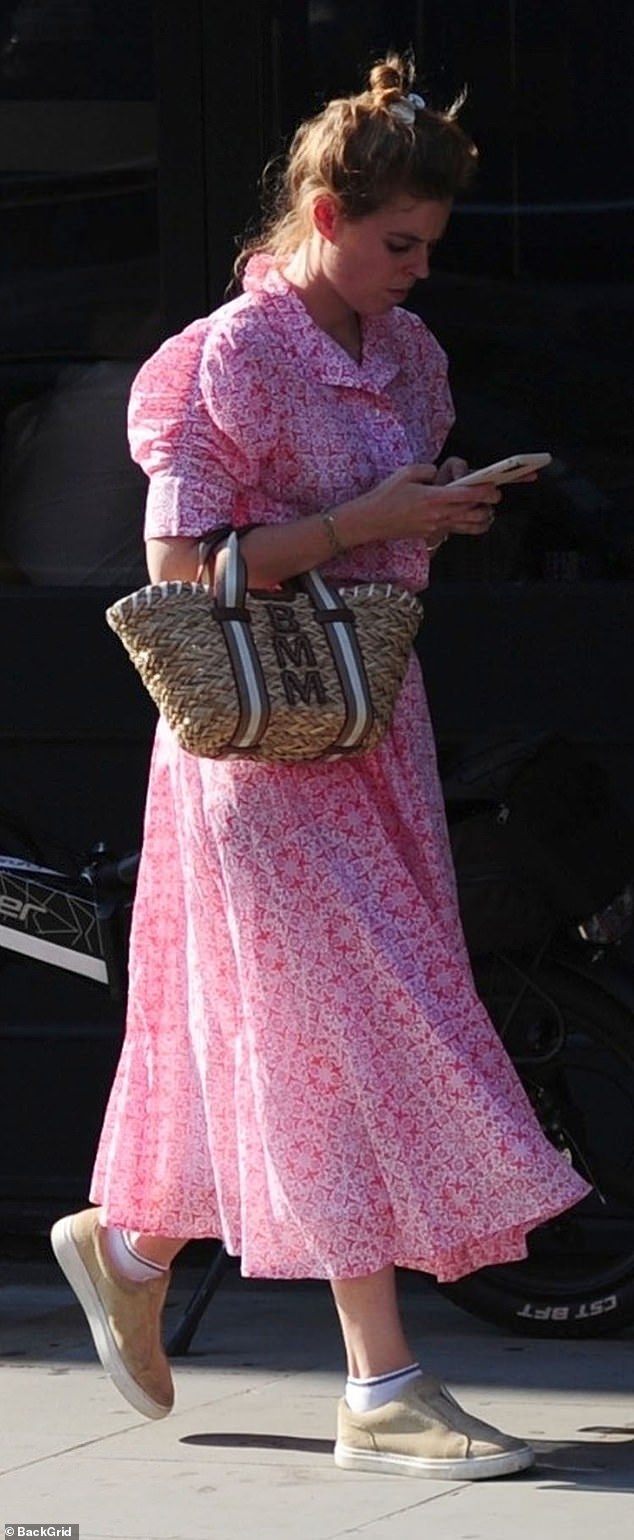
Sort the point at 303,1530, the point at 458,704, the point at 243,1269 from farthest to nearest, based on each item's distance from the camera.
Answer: the point at 458,704
the point at 243,1269
the point at 303,1530

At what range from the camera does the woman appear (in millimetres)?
4055

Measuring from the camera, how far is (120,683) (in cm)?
570

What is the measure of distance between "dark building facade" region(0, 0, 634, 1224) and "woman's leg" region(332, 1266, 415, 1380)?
1.45m

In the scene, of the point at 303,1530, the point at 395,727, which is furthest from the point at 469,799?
the point at 303,1530

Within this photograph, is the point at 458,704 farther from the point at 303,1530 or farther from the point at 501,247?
the point at 303,1530

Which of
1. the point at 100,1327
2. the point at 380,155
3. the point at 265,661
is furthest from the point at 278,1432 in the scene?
the point at 380,155

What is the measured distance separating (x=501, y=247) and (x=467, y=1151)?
6.82ft

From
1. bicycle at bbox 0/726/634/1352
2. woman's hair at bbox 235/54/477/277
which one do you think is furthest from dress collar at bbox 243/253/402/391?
bicycle at bbox 0/726/634/1352

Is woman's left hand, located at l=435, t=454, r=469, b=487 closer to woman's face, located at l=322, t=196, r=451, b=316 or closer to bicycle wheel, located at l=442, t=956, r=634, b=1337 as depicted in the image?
woman's face, located at l=322, t=196, r=451, b=316

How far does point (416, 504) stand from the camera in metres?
3.99

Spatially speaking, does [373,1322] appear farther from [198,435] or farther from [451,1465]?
[198,435]

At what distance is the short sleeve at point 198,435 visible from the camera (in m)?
4.05

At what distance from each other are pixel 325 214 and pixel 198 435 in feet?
1.14

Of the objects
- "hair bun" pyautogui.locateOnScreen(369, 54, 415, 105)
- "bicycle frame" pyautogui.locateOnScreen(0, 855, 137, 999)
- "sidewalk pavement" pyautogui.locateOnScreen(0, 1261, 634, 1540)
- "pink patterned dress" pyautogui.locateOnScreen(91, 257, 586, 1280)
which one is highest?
"hair bun" pyautogui.locateOnScreen(369, 54, 415, 105)
